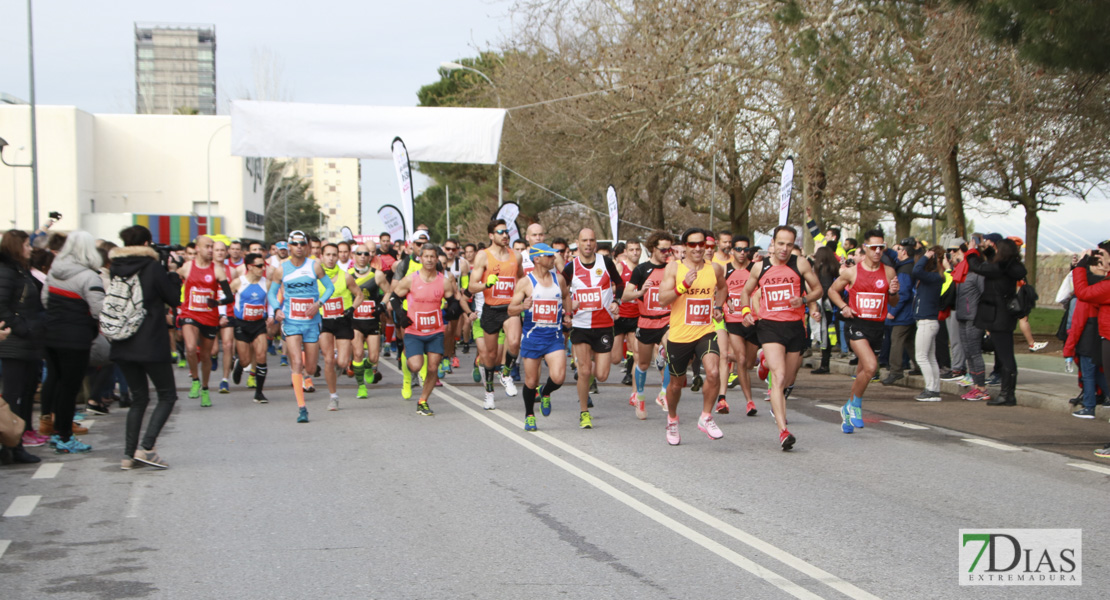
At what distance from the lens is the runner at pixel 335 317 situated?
11797 mm

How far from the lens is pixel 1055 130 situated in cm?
1620

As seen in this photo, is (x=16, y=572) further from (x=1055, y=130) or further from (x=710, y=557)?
(x=1055, y=130)

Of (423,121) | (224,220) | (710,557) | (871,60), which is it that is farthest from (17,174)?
(710,557)

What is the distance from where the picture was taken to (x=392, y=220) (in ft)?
64.2

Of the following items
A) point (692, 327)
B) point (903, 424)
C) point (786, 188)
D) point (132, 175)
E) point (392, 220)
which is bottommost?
point (903, 424)

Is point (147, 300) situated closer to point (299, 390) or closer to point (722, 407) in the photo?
point (299, 390)

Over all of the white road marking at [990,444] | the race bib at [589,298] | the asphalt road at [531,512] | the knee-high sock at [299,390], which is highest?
the race bib at [589,298]

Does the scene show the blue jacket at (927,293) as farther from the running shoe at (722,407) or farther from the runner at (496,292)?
the runner at (496,292)

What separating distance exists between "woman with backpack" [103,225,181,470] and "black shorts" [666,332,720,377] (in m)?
4.21

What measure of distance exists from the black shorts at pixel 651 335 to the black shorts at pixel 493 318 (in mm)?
1706

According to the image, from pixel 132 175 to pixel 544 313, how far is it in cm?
5296
